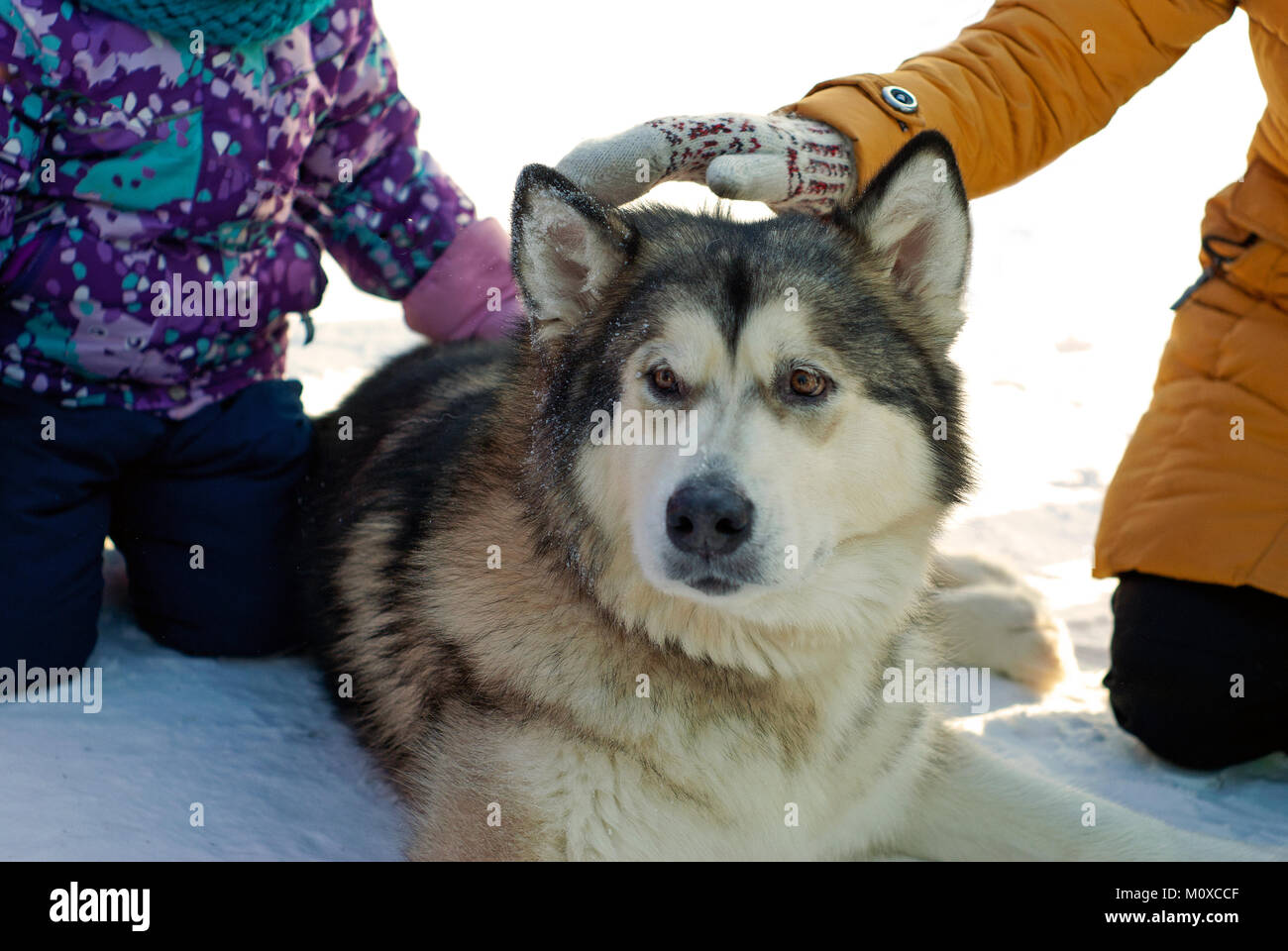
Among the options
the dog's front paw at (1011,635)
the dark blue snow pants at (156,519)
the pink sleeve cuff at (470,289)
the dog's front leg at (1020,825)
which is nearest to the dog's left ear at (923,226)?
the dog's front leg at (1020,825)

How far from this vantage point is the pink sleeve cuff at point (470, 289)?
10.9 ft

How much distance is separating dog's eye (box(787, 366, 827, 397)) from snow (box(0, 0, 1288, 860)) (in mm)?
938

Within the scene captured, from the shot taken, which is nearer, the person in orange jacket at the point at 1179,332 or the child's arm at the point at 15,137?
the child's arm at the point at 15,137

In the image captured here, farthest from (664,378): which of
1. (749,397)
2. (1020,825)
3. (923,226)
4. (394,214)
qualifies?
(394,214)

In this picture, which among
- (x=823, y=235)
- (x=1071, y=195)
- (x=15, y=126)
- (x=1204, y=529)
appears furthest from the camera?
(x=1071, y=195)

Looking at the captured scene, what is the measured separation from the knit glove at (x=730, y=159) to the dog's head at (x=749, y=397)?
9.0 inches

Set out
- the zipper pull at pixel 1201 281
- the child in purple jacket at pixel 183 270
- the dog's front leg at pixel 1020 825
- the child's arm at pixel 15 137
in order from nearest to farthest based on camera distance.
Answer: the dog's front leg at pixel 1020 825 → the child's arm at pixel 15 137 → the child in purple jacket at pixel 183 270 → the zipper pull at pixel 1201 281

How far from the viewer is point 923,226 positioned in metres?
2.24

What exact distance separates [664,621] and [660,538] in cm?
23

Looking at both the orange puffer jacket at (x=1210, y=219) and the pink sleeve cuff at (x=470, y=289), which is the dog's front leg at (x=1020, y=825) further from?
the pink sleeve cuff at (x=470, y=289)

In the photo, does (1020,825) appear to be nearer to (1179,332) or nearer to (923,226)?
(923,226)

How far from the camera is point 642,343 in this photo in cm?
210

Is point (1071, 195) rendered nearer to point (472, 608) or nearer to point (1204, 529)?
point (1204, 529)
